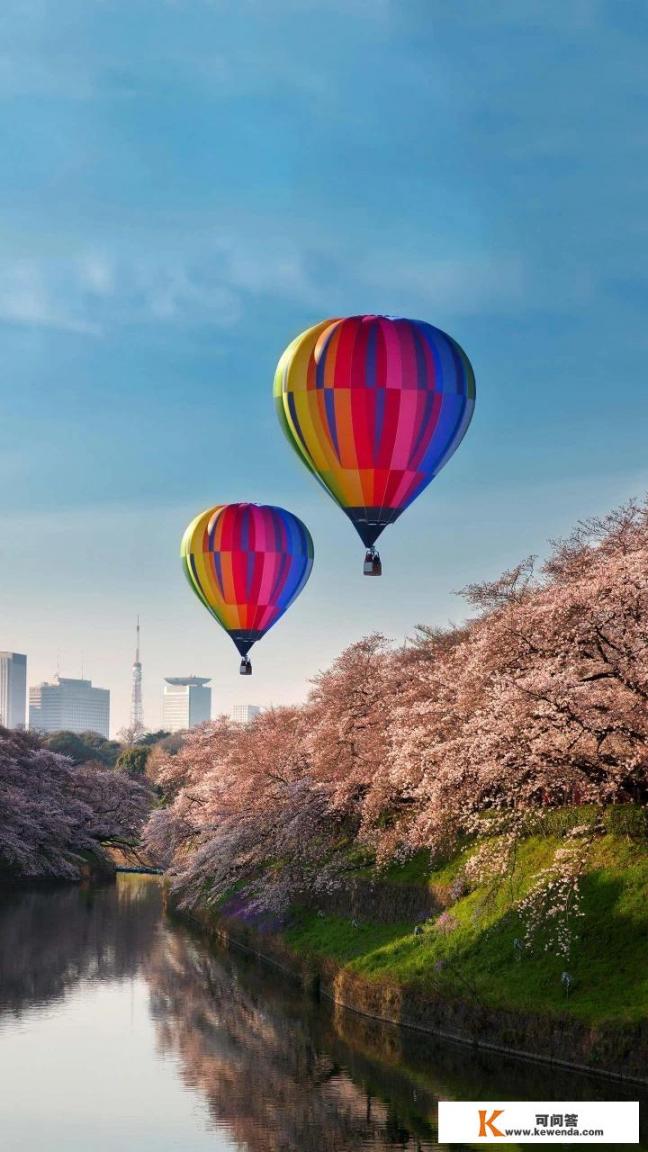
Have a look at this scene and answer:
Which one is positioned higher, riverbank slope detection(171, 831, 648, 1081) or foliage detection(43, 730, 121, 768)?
foliage detection(43, 730, 121, 768)

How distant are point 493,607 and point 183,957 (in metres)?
19.3

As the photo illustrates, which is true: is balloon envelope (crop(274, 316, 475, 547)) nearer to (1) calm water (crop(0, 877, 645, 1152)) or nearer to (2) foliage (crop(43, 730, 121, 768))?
(1) calm water (crop(0, 877, 645, 1152))

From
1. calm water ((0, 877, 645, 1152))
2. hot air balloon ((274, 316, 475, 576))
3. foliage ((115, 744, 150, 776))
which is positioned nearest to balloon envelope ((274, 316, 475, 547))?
hot air balloon ((274, 316, 475, 576))

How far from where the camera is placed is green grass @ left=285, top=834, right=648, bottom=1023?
29562 millimetres

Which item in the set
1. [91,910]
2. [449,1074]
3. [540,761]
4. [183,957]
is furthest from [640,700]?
Answer: [91,910]

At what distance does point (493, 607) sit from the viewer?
42.9 meters

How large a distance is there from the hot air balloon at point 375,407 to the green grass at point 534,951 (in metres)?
12.6

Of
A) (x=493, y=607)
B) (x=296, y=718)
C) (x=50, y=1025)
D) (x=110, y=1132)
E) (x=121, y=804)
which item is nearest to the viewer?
(x=110, y=1132)

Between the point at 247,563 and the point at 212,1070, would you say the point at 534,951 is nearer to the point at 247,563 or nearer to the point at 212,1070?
the point at 212,1070

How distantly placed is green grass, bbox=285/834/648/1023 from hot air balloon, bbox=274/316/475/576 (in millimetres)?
12608

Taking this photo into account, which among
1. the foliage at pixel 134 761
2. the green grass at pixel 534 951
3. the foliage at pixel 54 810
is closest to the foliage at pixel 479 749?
the green grass at pixel 534 951

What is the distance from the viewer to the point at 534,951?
106 feet

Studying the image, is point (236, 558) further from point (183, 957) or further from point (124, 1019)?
point (124, 1019)

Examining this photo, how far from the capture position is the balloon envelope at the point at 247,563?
57719 mm
